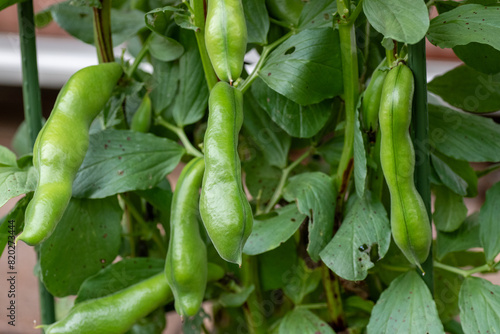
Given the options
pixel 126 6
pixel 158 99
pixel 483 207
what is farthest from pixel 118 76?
pixel 483 207

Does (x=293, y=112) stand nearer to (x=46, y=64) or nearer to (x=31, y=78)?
(x=31, y=78)

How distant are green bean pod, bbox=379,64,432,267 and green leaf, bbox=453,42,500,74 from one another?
0.09 metres

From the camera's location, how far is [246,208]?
0.31 meters

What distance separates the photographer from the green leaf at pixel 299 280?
0.46 m

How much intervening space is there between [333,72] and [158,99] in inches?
6.4

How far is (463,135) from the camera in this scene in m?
0.42

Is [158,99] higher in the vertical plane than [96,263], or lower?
higher

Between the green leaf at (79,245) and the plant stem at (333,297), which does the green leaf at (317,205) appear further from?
the green leaf at (79,245)

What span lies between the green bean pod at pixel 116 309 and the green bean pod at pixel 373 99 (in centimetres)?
19

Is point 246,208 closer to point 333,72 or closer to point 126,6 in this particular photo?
point 333,72

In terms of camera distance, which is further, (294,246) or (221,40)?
(294,246)

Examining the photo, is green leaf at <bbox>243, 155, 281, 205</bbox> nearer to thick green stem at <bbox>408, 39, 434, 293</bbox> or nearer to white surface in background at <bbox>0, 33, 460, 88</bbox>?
thick green stem at <bbox>408, 39, 434, 293</bbox>

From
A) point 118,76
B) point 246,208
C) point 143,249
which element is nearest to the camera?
point 246,208

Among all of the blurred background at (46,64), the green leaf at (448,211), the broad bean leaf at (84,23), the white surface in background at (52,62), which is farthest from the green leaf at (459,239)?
the white surface in background at (52,62)
